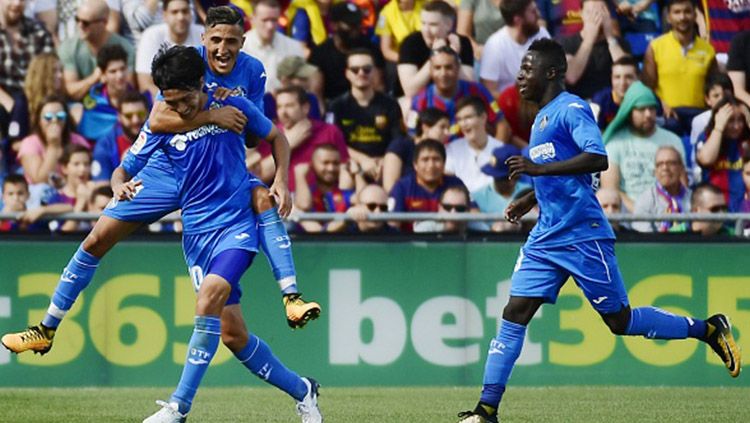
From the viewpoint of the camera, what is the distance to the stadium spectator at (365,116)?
13891mm

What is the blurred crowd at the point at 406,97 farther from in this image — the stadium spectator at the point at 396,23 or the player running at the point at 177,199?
the player running at the point at 177,199

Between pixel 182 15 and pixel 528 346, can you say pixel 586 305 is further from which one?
pixel 182 15

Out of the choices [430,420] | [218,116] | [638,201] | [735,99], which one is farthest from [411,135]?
[218,116]

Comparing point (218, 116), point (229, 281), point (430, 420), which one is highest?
point (218, 116)

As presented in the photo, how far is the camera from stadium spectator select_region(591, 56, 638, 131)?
45.7 feet

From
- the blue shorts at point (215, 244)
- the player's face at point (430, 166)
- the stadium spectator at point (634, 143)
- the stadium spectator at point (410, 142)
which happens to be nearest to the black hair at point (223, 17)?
the blue shorts at point (215, 244)

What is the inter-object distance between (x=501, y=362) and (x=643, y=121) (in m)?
5.27

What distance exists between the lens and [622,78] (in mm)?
13922

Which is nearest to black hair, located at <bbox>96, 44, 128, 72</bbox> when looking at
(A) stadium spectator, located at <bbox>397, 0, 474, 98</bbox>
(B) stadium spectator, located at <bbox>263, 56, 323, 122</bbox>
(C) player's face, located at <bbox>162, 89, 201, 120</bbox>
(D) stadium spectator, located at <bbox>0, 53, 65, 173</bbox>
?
(D) stadium spectator, located at <bbox>0, 53, 65, 173</bbox>

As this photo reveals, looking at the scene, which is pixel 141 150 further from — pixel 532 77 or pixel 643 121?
pixel 643 121

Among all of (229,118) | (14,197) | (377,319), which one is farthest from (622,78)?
(229,118)

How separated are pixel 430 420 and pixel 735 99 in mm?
5530

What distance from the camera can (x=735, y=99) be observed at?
13969mm

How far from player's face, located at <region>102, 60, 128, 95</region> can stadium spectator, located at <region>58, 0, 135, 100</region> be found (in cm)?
24
